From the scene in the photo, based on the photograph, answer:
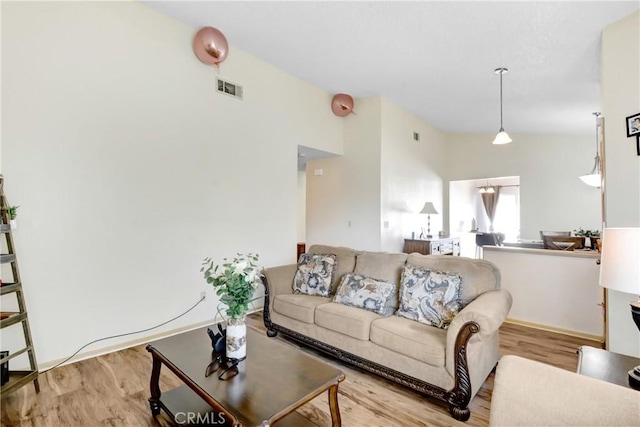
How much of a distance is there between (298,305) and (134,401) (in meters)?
1.41

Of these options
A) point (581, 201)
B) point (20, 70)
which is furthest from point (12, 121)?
point (581, 201)

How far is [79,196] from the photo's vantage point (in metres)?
2.76

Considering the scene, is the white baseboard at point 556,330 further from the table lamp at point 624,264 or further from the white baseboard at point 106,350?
the white baseboard at point 106,350

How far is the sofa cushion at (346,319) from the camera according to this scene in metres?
2.41

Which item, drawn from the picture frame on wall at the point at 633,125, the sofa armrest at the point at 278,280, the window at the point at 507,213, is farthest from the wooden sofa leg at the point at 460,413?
→ the window at the point at 507,213

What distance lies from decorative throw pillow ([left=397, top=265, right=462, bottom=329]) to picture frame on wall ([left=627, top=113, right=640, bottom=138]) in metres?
1.86

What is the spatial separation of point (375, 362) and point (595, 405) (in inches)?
69.0

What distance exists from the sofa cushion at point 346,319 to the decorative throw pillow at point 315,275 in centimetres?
38

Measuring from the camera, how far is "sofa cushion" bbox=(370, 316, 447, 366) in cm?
203

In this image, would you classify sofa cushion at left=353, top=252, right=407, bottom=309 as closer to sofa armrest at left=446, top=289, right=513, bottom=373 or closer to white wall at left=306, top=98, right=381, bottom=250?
sofa armrest at left=446, top=289, right=513, bottom=373

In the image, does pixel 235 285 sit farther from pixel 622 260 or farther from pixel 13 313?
pixel 622 260

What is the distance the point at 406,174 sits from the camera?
19.3 feet

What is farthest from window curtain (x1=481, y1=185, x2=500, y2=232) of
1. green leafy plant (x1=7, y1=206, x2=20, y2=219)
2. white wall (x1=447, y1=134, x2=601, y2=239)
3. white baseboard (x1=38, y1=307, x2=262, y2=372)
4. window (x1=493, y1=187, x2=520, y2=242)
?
green leafy plant (x1=7, y1=206, x2=20, y2=219)

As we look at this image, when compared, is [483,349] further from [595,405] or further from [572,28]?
[572,28]
